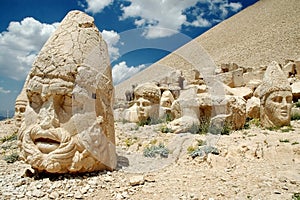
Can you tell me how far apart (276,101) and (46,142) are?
6.10 meters

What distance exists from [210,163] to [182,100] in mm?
3778

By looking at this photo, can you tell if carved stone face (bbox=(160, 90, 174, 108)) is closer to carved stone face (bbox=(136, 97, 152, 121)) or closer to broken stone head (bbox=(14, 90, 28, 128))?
carved stone face (bbox=(136, 97, 152, 121))

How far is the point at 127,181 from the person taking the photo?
404 cm

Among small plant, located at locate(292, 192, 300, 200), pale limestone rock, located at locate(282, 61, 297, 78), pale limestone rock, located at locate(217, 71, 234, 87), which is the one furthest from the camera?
pale limestone rock, located at locate(282, 61, 297, 78)

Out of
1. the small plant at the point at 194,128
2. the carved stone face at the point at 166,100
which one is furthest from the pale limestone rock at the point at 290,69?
the small plant at the point at 194,128

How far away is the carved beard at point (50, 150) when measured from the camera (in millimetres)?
3826

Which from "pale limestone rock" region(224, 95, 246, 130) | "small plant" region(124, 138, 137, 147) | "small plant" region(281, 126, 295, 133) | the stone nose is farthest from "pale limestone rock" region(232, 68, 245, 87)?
the stone nose

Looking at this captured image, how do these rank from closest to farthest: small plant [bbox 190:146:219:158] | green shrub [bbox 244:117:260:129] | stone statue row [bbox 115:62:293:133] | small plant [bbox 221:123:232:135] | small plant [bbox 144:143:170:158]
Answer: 1. small plant [bbox 190:146:219:158]
2. small plant [bbox 144:143:170:158]
3. small plant [bbox 221:123:232:135]
4. stone statue row [bbox 115:62:293:133]
5. green shrub [bbox 244:117:260:129]

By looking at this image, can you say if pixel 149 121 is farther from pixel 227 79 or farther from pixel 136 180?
pixel 227 79

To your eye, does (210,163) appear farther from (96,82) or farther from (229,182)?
(96,82)

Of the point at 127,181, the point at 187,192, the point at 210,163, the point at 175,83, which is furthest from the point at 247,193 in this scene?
the point at 175,83

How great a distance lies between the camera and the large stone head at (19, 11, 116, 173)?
3.91 metres

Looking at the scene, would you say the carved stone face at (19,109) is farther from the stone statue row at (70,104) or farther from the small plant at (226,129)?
the small plant at (226,129)

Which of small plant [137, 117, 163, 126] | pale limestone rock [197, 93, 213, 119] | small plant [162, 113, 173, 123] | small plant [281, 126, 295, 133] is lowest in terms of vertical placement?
small plant [281, 126, 295, 133]
